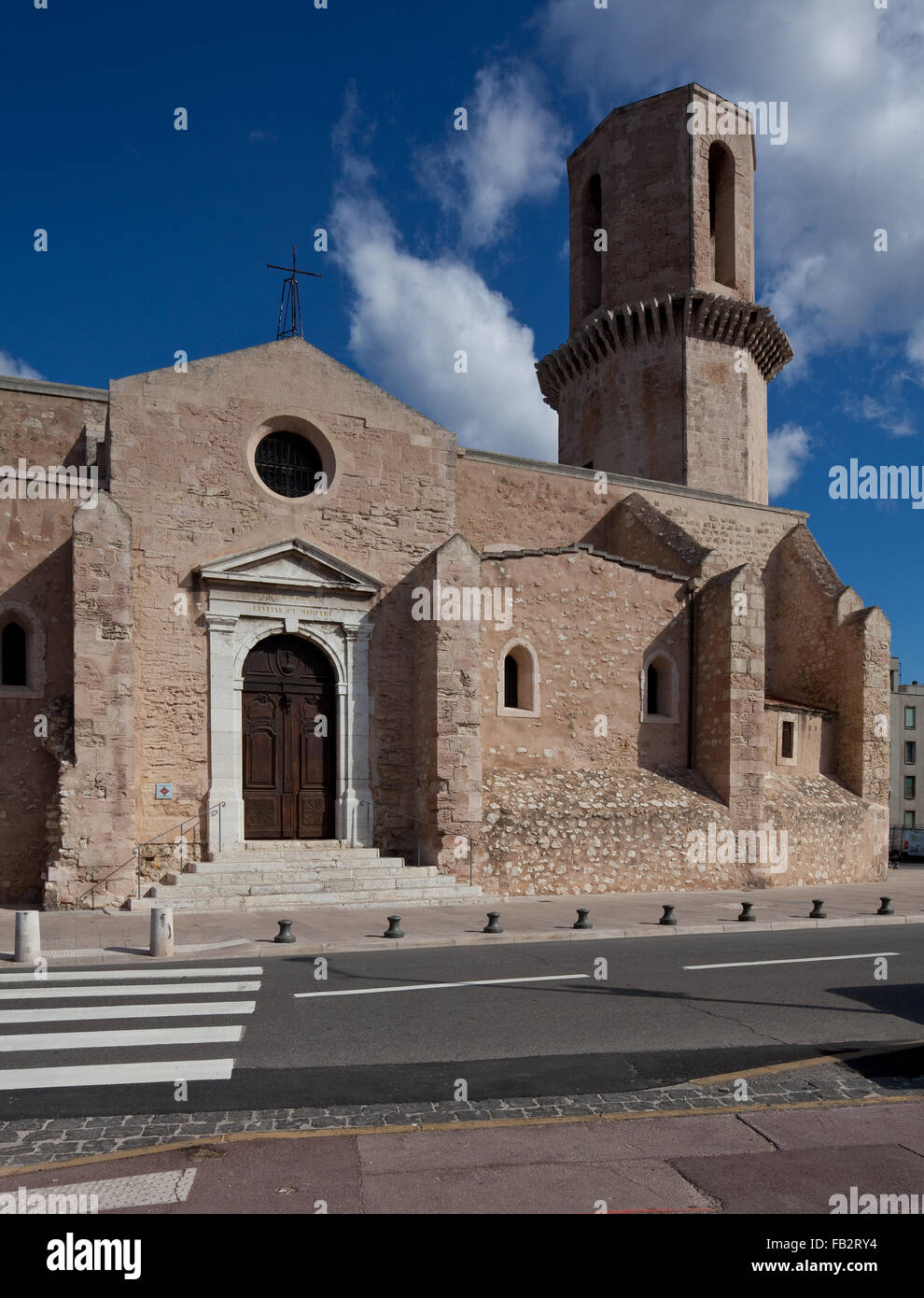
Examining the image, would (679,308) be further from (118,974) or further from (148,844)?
(118,974)

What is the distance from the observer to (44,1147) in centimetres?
463

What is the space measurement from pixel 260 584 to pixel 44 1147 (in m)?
11.7

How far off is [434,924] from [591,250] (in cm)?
2272

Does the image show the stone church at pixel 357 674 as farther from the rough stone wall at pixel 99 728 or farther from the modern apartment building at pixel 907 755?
the modern apartment building at pixel 907 755

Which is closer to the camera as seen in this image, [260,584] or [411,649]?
[260,584]

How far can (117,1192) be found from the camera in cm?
398

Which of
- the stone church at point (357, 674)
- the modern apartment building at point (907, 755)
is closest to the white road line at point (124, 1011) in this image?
the stone church at point (357, 674)

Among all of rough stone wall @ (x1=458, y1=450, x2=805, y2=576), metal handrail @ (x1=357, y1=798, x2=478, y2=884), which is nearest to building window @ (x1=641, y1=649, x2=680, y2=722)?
rough stone wall @ (x1=458, y1=450, x2=805, y2=576)

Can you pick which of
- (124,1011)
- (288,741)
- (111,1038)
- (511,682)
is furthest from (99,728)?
(111,1038)

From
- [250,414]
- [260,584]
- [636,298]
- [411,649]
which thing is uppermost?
[636,298]

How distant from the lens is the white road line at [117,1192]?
3859 mm

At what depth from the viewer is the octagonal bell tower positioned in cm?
2569
